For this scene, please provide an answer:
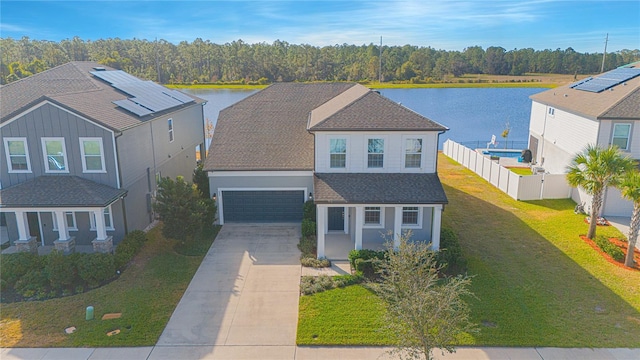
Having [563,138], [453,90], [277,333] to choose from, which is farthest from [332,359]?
[453,90]

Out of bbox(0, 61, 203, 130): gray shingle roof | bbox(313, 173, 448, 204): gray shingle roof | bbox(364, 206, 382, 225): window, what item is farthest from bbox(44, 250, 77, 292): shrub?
bbox(364, 206, 382, 225): window

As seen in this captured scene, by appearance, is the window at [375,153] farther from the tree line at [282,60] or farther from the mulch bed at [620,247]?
the tree line at [282,60]

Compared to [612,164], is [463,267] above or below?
below

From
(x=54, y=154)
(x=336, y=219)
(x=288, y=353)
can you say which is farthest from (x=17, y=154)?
(x=288, y=353)

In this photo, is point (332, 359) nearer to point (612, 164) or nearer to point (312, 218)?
point (312, 218)

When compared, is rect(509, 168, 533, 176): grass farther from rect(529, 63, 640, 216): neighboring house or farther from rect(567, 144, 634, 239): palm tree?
rect(567, 144, 634, 239): palm tree

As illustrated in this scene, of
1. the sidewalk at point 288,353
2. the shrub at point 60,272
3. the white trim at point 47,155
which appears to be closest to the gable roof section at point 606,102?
the sidewalk at point 288,353

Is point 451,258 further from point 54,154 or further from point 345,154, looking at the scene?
point 54,154

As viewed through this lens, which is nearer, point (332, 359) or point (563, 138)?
point (332, 359)
